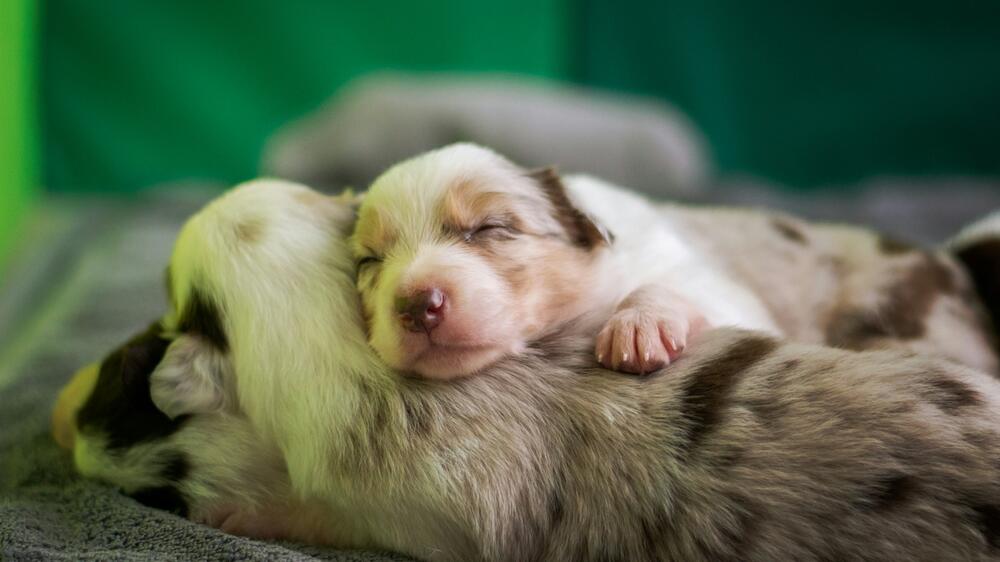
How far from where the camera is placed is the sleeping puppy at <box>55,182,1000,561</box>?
183cm

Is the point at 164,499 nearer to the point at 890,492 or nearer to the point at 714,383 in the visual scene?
the point at 714,383

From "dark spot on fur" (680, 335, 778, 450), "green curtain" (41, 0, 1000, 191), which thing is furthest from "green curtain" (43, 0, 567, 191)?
"dark spot on fur" (680, 335, 778, 450)

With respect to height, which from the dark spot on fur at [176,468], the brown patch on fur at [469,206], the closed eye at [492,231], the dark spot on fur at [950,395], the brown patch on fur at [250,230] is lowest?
the dark spot on fur at [176,468]

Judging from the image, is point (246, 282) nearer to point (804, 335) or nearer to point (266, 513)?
point (266, 513)

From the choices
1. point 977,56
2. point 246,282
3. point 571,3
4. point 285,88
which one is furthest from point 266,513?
point 977,56

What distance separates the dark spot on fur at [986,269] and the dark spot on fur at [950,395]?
1.32m

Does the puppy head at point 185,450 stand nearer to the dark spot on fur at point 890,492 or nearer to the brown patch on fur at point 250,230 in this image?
the brown patch on fur at point 250,230

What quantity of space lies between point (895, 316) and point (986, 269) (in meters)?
0.59

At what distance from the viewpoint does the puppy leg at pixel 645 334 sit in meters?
2.12

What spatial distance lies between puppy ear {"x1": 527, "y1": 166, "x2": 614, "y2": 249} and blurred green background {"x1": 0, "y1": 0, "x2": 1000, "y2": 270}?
4393 millimetres

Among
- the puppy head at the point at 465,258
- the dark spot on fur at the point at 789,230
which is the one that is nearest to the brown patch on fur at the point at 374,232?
the puppy head at the point at 465,258

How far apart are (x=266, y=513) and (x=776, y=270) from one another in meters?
1.78

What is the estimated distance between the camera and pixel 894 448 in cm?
184

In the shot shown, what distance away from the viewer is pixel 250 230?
2.34m
